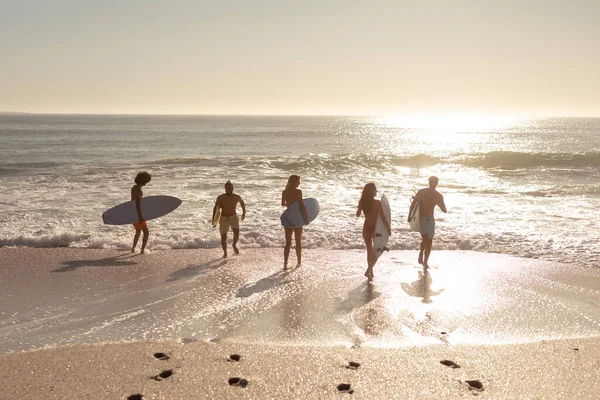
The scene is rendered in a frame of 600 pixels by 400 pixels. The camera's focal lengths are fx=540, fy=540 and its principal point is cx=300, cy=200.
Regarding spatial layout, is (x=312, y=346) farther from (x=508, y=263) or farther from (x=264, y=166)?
(x=264, y=166)

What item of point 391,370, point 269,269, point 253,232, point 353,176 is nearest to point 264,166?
point 353,176

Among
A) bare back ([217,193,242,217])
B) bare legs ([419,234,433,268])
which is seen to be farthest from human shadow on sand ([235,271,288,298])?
bare legs ([419,234,433,268])

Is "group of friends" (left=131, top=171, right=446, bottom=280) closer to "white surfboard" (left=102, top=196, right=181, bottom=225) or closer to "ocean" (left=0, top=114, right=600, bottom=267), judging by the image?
"white surfboard" (left=102, top=196, right=181, bottom=225)

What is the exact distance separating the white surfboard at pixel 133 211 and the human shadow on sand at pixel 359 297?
512 cm

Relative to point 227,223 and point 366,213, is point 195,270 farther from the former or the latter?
point 366,213

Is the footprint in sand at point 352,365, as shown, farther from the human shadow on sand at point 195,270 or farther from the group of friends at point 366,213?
the human shadow on sand at point 195,270

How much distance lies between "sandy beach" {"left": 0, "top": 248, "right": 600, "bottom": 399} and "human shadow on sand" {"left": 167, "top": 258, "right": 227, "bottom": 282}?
0.11ft

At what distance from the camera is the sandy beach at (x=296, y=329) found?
4.85m

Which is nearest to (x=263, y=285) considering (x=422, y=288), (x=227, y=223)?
(x=422, y=288)

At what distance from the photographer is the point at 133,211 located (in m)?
11.2

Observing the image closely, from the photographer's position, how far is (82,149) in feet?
144

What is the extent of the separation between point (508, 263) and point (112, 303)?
6880 millimetres

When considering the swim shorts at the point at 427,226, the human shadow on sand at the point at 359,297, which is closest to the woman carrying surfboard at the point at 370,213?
the human shadow on sand at the point at 359,297

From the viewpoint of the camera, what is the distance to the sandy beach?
4.85 metres
